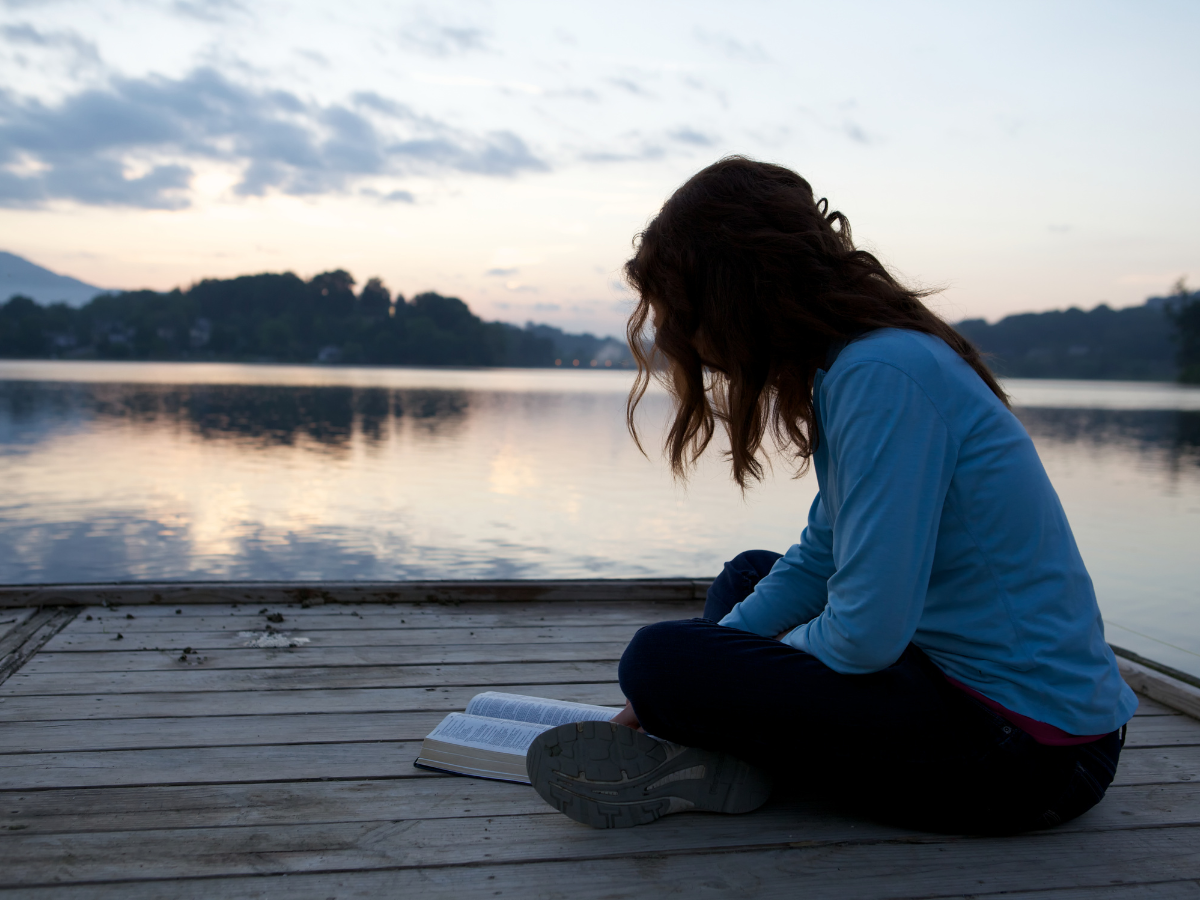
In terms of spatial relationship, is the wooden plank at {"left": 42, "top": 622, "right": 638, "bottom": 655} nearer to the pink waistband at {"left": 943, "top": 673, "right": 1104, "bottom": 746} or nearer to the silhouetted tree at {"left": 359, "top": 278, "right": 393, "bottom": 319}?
the pink waistband at {"left": 943, "top": 673, "right": 1104, "bottom": 746}

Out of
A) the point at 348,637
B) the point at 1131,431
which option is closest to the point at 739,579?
the point at 348,637

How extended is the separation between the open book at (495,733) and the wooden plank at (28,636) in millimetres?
1291

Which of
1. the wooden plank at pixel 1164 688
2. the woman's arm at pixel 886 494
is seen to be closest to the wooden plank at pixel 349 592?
the wooden plank at pixel 1164 688

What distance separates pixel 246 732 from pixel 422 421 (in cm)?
1825

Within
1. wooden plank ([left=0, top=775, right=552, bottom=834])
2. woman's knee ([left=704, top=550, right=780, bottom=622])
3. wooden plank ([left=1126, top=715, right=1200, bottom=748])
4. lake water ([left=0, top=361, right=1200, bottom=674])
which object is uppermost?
woman's knee ([left=704, top=550, right=780, bottom=622])

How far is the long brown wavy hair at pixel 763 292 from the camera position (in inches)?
54.9

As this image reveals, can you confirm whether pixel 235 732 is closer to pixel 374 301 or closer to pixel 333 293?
pixel 333 293

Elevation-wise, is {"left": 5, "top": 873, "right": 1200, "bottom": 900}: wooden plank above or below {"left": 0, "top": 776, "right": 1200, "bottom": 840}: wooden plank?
above

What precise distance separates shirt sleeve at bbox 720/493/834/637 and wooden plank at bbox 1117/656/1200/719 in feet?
4.13

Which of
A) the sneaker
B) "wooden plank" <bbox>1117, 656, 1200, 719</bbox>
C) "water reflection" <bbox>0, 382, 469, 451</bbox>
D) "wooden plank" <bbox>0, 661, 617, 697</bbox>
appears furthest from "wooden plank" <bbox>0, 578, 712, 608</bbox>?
"water reflection" <bbox>0, 382, 469, 451</bbox>

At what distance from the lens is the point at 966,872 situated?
4.71ft

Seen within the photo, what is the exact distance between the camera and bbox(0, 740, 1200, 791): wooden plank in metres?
1.74

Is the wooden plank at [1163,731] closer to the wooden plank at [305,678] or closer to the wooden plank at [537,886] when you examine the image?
the wooden plank at [537,886]

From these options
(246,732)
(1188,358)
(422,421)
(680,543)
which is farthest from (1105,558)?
(1188,358)
